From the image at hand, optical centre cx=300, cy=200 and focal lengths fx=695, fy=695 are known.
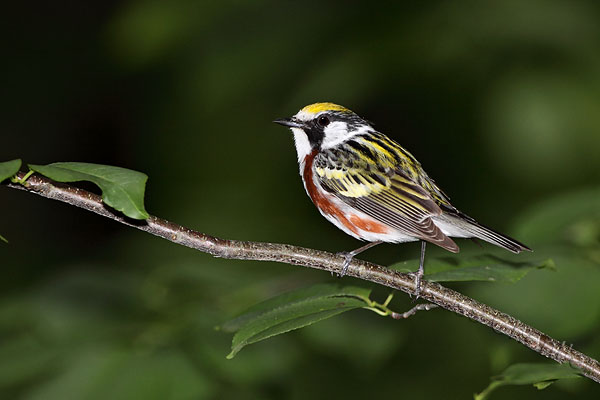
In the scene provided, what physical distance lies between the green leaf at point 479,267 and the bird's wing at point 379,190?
44cm

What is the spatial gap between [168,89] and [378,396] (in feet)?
9.02

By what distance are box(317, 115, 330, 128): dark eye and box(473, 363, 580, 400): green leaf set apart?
177 cm

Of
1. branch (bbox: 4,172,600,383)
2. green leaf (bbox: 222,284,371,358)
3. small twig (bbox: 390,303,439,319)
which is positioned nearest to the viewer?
branch (bbox: 4,172,600,383)

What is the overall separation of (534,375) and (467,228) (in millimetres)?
961

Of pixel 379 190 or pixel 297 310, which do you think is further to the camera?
pixel 379 190

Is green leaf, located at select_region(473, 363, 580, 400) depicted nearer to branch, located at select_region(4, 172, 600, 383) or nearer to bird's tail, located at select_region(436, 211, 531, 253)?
branch, located at select_region(4, 172, 600, 383)

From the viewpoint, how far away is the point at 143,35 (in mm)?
4199

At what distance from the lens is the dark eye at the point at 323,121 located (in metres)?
3.71

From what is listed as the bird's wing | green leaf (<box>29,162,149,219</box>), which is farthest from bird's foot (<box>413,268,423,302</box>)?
green leaf (<box>29,162,149,219</box>)

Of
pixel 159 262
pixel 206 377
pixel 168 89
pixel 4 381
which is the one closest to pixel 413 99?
pixel 168 89

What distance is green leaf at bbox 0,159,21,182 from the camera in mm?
1640

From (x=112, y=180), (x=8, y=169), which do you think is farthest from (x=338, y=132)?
(x=8, y=169)

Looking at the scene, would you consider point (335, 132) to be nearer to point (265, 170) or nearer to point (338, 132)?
point (338, 132)

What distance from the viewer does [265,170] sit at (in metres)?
6.55
